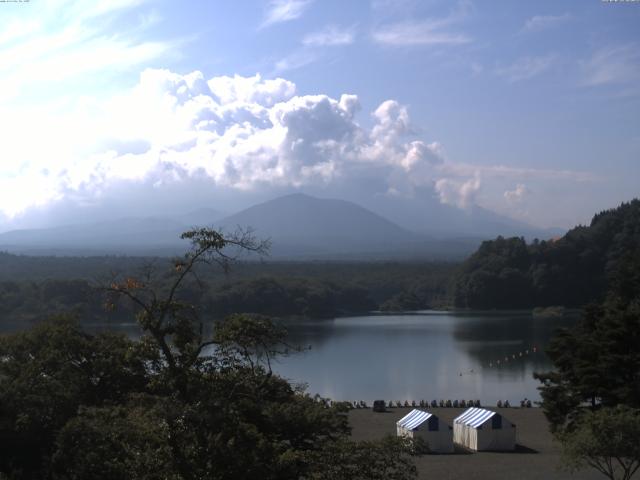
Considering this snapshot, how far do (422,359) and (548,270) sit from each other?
926 inches

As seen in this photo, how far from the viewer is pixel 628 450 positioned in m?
8.07

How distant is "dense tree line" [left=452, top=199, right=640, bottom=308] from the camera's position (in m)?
47.1

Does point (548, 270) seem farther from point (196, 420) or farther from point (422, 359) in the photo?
point (196, 420)

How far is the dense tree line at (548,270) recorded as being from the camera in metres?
47.1

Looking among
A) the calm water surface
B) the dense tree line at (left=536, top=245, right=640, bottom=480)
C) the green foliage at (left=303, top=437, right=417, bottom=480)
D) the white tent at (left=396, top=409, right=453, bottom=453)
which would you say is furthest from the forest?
the green foliage at (left=303, top=437, right=417, bottom=480)

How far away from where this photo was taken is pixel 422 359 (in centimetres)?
2614

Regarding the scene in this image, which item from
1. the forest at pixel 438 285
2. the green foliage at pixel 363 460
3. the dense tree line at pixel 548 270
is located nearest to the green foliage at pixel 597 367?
the green foliage at pixel 363 460

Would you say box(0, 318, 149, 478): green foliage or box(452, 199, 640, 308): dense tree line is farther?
box(452, 199, 640, 308): dense tree line

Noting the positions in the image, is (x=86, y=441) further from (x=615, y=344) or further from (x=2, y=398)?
(x=615, y=344)

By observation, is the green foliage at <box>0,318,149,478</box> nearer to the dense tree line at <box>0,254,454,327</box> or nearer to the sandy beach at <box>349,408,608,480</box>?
the sandy beach at <box>349,408,608,480</box>

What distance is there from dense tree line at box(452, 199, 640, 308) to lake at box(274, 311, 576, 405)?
7324mm

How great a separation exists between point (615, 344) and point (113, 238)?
18276cm

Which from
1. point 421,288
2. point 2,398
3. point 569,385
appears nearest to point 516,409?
point 569,385

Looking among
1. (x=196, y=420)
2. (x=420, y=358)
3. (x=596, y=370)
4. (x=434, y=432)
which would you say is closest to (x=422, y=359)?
(x=420, y=358)
